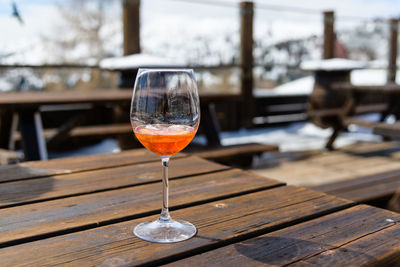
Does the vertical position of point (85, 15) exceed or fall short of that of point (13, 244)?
it exceeds it

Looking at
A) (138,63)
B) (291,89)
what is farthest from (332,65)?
(138,63)

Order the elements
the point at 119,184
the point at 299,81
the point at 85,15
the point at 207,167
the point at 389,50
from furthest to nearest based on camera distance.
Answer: the point at 389,50, the point at 299,81, the point at 85,15, the point at 207,167, the point at 119,184

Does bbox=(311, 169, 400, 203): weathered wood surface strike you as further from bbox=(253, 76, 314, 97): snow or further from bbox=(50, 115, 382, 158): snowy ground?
bbox=(253, 76, 314, 97): snow

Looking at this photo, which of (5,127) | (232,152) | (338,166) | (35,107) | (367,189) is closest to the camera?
(367,189)

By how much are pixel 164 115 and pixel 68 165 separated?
581 millimetres

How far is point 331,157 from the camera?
13.4ft

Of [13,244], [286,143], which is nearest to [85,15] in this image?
[286,143]

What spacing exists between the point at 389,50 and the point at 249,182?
6.88 meters

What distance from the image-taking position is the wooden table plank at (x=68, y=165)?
42.1 inches

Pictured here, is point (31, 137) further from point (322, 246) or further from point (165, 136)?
point (322, 246)

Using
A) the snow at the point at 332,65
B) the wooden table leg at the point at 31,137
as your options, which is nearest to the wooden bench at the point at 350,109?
the snow at the point at 332,65

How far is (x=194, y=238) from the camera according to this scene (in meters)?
0.68

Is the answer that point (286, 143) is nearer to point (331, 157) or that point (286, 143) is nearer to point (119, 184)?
point (331, 157)

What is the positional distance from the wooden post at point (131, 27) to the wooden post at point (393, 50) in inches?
182
